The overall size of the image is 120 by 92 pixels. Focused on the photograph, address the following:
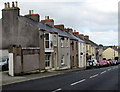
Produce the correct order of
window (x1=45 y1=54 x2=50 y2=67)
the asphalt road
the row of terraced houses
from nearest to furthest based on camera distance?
the asphalt road → the row of terraced houses → window (x1=45 y1=54 x2=50 y2=67)

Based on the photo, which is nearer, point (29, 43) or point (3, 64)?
point (3, 64)

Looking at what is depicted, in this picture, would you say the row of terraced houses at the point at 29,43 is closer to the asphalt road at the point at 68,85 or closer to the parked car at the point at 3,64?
the parked car at the point at 3,64

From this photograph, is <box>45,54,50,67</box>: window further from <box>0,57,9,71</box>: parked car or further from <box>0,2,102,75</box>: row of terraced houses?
<box>0,57,9,71</box>: parked car

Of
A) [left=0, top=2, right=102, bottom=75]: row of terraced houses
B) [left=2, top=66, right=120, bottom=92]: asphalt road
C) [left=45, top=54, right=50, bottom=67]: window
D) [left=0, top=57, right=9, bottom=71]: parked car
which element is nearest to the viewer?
[left=2, top=66, right=120, bottom=92]: asphalt road

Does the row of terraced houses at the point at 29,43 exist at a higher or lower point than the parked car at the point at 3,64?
higher

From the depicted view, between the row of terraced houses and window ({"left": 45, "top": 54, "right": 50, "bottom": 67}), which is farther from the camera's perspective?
window ({"left": 45, "top": 54, "right": 50, "bottom": 67})

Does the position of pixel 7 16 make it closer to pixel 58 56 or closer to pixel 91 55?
pixel 58 56

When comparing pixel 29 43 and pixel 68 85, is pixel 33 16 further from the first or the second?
pixel 68 85

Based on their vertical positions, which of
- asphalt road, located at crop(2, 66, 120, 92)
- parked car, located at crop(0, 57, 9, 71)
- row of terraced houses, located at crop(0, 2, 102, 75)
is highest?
row of terraced houses, located at crop(0, 2, 102, 75)

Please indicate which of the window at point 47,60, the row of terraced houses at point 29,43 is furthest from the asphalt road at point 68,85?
the window at point 47,60

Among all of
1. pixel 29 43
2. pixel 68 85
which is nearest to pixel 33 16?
pixel 29 43

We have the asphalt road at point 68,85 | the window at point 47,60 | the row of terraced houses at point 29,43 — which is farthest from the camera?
the window at point 47,60

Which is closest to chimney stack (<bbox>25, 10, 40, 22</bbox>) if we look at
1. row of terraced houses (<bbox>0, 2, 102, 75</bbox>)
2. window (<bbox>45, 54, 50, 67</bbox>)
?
row of terraced houses (<bbox>0, 2, 102, 75</bbox>)

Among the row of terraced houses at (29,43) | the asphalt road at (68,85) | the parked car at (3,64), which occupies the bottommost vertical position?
the asphalt road at (68,85)
